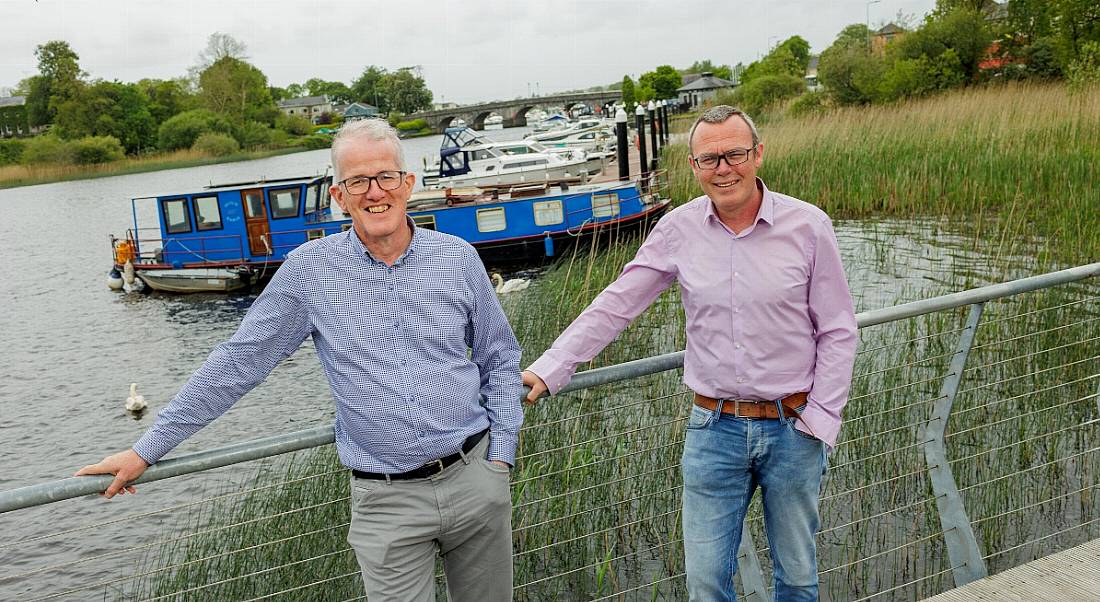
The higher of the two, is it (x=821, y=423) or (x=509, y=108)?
(x=509, y=108)

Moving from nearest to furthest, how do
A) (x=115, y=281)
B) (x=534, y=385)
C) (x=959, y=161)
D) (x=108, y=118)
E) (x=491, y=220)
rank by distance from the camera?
(x=534, y=385) → (x=959, y=161) → (x=491, y=220) → (x=115, y=281) → (x=108, y=118)

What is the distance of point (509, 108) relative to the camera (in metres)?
101

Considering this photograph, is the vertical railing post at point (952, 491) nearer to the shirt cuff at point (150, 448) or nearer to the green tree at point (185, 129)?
the shirt cuff at point (150, 448)

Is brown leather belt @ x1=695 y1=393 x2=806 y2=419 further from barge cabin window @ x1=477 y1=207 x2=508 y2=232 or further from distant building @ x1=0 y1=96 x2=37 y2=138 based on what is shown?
distant building @ x1=0 y1=96 x2=37 y2=138

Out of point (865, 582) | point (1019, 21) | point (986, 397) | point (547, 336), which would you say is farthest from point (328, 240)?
point (1019, 21)

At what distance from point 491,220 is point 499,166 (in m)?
8.87

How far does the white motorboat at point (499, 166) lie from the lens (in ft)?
95.8

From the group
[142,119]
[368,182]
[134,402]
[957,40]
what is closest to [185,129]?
[142,119]

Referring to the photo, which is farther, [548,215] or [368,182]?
[548,215]

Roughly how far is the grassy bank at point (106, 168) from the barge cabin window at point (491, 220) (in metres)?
54.1

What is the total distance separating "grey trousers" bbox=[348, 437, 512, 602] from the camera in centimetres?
221

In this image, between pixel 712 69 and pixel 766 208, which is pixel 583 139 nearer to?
pixel 766 208

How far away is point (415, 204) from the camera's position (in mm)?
22609

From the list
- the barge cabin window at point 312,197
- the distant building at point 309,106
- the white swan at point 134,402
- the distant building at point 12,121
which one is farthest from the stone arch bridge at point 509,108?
the white swan at point 134,402
